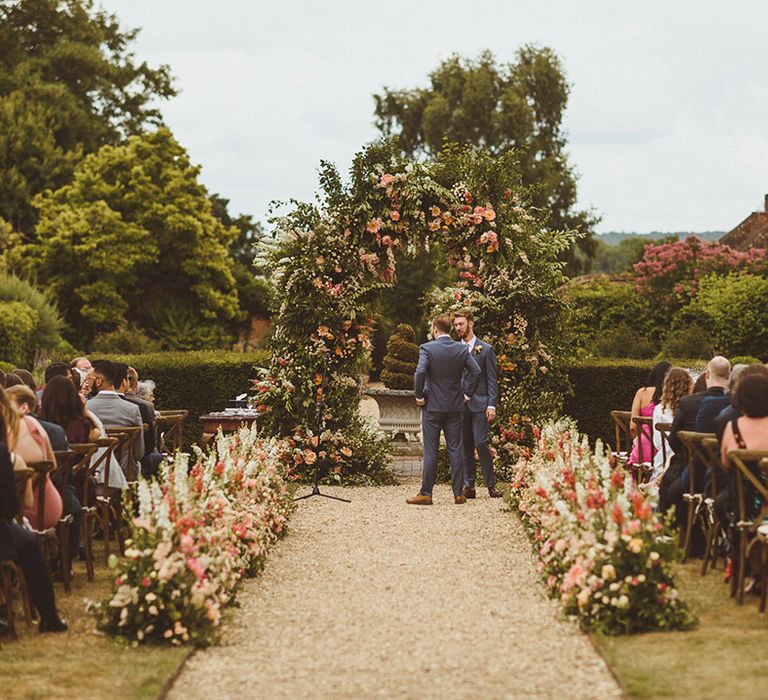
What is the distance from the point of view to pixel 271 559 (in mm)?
8609

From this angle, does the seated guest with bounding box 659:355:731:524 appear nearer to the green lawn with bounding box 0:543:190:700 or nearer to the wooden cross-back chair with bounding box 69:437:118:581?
the wooden cross-back chair with bounding box 69:437:118:581

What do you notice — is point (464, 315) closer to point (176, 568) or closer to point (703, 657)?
point (176, 568)

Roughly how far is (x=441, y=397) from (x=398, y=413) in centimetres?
653

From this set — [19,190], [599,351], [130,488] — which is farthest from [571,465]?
[19,190]

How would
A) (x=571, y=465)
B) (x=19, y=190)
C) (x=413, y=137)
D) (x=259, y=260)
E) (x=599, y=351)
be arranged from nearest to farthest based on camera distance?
(x=571, y=465), (x=259, y=260), (x=599, y=351), (x=19, y=190), (x=413, y=137)

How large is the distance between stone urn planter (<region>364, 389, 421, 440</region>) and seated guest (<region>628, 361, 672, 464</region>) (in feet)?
25.0

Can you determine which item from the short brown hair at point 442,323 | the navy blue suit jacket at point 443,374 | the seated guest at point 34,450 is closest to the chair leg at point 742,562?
the seated guest at point 34,450

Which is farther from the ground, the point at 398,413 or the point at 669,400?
the point at 669,400

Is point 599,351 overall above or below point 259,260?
below

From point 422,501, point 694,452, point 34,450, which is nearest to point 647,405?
point 422,501

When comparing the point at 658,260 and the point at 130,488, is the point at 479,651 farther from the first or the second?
the point at 658,260

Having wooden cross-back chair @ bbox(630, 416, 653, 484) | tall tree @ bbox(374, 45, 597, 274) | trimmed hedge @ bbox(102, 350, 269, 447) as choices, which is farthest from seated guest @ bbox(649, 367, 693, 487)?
tall tree @ bbox(374, 45, 597, 274)

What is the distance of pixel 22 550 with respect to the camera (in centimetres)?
591

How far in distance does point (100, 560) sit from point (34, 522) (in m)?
2.07
